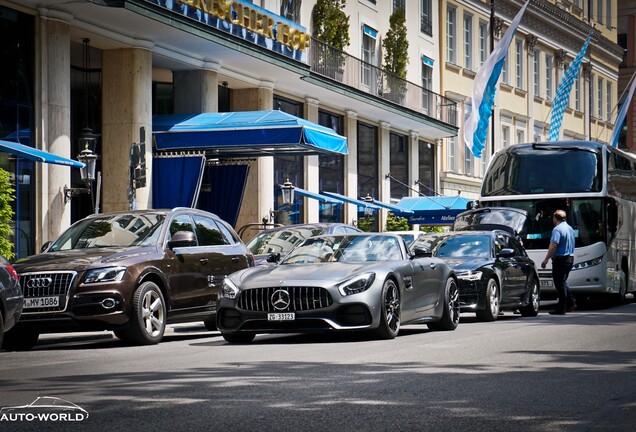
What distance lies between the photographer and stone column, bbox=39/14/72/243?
80.5 feet

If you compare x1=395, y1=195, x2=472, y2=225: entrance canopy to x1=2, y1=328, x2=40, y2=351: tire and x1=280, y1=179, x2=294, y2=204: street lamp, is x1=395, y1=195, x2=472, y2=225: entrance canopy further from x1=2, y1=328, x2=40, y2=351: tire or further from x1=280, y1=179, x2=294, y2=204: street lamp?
x1=2, y1=328, x2=40, y2=351: tire

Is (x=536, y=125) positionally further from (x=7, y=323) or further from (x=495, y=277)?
(x=7, y=323)

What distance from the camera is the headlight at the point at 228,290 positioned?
14.9 m

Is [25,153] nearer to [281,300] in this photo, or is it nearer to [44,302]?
[44,302]

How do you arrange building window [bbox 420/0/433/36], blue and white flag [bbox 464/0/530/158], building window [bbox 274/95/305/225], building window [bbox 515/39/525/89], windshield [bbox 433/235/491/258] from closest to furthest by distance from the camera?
1. windshield [bbox 433/235/491/258]
2. building window [bbox 274/95/305/225]
3. blue and white flag [bbox 464/0/530/158]
4. building window [bbox 420/0/433/36]
5. building window [bbox 515/39/525/89]

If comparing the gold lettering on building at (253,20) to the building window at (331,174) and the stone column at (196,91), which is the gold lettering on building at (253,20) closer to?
the stone column at (196,91)

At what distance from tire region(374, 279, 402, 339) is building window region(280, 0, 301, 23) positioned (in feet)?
73.1

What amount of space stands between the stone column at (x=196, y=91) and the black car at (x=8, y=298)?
18063 millimetres

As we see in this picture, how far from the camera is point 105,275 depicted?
14.8 meters

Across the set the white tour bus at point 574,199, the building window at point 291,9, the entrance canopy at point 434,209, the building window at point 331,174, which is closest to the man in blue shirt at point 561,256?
the white tour bus at point 574,199

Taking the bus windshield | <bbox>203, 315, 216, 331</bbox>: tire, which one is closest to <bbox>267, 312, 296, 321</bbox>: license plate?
<bbox>203, 315, 216, 331</bbox>: tire

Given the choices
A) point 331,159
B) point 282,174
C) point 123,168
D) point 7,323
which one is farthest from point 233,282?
point 331,159

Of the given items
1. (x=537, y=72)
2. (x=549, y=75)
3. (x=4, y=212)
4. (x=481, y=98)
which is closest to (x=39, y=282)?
(x=4, y=212)

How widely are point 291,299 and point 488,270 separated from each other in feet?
21.2
